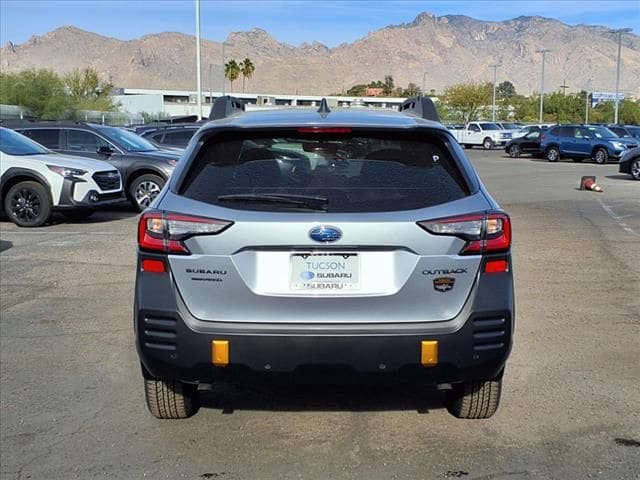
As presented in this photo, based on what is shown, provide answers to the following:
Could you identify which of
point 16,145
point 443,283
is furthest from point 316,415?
point 16,145

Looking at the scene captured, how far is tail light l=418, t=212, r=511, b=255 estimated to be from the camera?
3816 millimetres

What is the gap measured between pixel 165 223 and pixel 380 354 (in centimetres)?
127

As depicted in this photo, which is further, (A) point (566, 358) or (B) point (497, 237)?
(A) point (566, 358)

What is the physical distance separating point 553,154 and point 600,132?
2.41 metres

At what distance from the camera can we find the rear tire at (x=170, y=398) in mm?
4523

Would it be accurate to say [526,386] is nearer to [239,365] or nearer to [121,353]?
[239,365]

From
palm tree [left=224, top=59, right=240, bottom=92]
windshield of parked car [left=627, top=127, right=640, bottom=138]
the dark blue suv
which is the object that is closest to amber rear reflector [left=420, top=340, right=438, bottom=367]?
the dark blue suv

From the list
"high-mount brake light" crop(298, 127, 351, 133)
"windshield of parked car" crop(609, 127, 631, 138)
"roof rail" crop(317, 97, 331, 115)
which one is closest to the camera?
"high-mount brake light" crop(298, 127, 351, 133)

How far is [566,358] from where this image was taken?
600 centimetres

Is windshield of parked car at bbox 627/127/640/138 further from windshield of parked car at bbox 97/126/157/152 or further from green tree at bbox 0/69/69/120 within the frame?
green tree at bbox 0/69/69/120

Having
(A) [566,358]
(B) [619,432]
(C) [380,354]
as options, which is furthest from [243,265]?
(A) [566,358]

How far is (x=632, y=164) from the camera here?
79.3 feet

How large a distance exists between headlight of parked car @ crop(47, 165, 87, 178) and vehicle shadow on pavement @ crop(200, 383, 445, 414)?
28.4 ft

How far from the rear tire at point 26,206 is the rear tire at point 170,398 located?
929 centimetres
